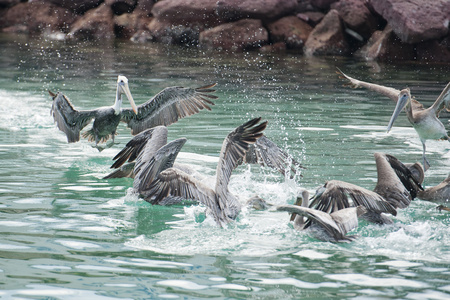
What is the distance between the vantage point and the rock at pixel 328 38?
19594mm

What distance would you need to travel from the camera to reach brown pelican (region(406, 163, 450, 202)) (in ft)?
22.4

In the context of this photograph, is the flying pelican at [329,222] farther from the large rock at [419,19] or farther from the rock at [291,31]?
the rock at [291,31]

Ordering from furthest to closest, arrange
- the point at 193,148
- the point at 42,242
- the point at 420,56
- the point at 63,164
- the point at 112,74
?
1. the point at 420,56
2. the point at 112,74
3. the point at 193,148
4. the point at 63,164
5. the point at 42,242

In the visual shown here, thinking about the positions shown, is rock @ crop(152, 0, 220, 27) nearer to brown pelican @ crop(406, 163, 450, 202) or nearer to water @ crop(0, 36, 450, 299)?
water @ crop(0, 36, 450, 299)

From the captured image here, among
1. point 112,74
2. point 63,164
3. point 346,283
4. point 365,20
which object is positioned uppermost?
point 365,20

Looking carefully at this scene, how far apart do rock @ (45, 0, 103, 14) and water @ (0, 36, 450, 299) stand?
10.1 meters

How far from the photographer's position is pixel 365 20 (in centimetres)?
1977

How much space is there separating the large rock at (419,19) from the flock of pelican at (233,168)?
31.8 feet

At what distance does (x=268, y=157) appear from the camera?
25.3 ft

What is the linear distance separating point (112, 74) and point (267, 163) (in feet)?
A: 28.4

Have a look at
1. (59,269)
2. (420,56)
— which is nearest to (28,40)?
(420,56)

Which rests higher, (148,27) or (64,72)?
(148,27)

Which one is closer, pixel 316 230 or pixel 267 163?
pixel 316 230

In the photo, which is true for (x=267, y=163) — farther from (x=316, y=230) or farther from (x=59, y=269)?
(x=59, y=269)
